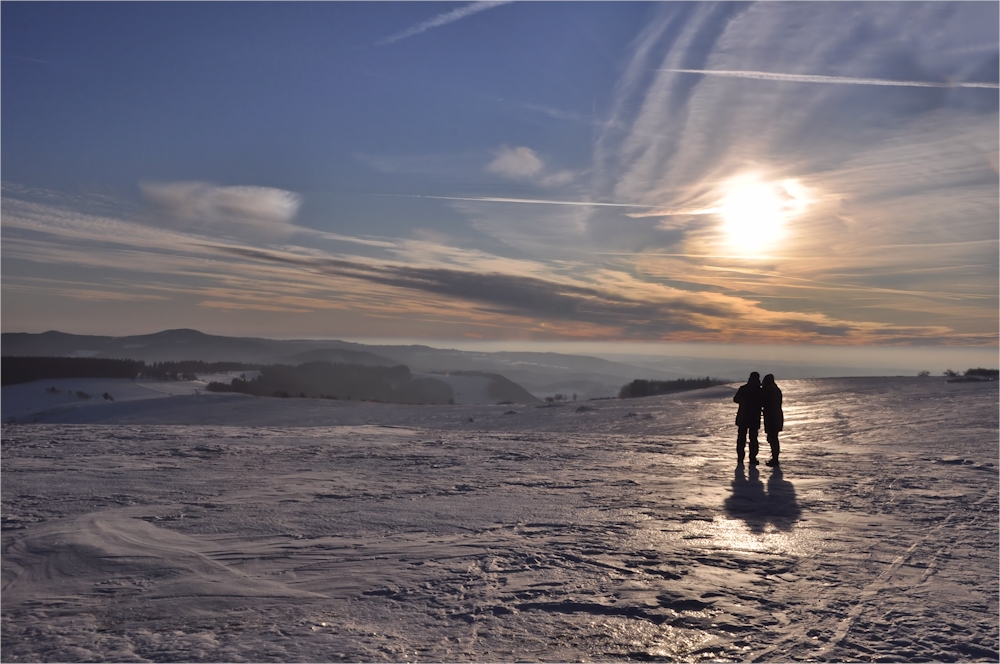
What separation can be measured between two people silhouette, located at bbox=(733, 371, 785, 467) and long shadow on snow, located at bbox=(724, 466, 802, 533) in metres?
0.92

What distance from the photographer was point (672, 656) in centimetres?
409

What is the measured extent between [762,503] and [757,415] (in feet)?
12.3

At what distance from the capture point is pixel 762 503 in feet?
26.6

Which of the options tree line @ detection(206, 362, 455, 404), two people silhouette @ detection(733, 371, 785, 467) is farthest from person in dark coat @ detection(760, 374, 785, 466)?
tree line @ detection(206, 362, 455, 404)

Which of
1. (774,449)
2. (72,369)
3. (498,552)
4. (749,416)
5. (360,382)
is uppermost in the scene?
(749,416)

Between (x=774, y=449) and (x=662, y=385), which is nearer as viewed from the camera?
(x=774, y=449)

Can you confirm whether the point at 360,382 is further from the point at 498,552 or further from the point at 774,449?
the point at 498,552

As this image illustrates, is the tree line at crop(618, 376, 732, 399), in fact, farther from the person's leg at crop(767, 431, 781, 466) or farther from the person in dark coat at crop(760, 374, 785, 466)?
the person's leg at crop(767, 431, 781, 466)

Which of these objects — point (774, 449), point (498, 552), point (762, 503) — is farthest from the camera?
point (774, 449)

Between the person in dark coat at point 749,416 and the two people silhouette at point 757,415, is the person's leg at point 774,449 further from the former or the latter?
the person in dark coat at point 749,416

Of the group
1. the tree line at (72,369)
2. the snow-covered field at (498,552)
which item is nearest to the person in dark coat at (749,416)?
the snow-covered field at (498,552)

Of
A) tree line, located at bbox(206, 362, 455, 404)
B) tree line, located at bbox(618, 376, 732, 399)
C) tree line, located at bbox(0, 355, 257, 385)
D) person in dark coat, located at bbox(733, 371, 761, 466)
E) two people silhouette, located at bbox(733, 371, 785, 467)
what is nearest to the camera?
two people silhouette, located at bbox(733, 371, 785, 467)

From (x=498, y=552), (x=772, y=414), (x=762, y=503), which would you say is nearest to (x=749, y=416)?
(x=772, y=414)

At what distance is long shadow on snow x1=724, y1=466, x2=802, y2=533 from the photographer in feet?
23.6
